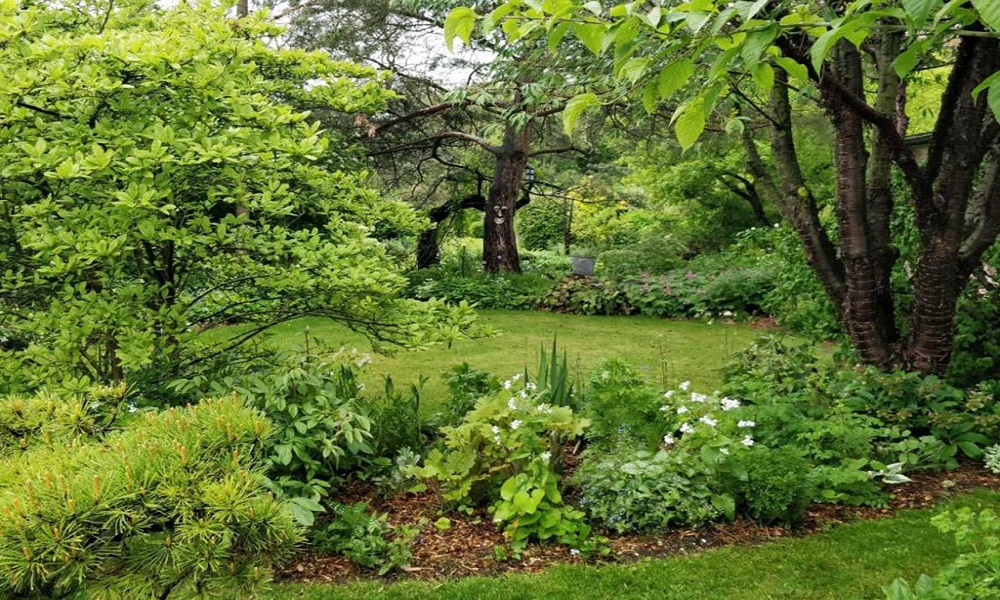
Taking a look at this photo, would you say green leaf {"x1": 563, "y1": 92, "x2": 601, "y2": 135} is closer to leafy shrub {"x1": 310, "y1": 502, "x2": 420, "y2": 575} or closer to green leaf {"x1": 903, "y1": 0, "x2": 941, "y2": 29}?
Answer: green leaf {"x1": 903, "y1": 0, "x2": 941, "y2": 29}

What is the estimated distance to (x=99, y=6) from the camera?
4023 millimetres

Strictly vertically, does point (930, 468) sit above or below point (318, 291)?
below

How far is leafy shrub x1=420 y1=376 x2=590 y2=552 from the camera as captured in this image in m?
3.10

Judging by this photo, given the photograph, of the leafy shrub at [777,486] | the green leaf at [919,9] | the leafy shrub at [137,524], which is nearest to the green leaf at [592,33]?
the green leaf at [919,9]

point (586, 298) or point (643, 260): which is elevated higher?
point (643, 260)

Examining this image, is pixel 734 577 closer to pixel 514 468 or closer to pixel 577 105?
pixel 514 468

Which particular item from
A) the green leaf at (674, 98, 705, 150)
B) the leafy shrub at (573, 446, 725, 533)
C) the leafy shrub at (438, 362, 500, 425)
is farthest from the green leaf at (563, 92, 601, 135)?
the leafy shrub at (438, 362, 500, 425)

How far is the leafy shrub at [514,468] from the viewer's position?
122 inches

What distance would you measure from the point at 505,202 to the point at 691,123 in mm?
11074

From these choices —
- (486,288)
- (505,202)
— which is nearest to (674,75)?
(486,288)

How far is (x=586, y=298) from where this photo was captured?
10.6 metres

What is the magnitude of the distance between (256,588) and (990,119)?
4573 mm

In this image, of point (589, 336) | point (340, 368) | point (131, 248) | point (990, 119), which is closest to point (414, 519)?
point (340, 368)

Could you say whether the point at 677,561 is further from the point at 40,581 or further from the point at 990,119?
the point at 990,119
